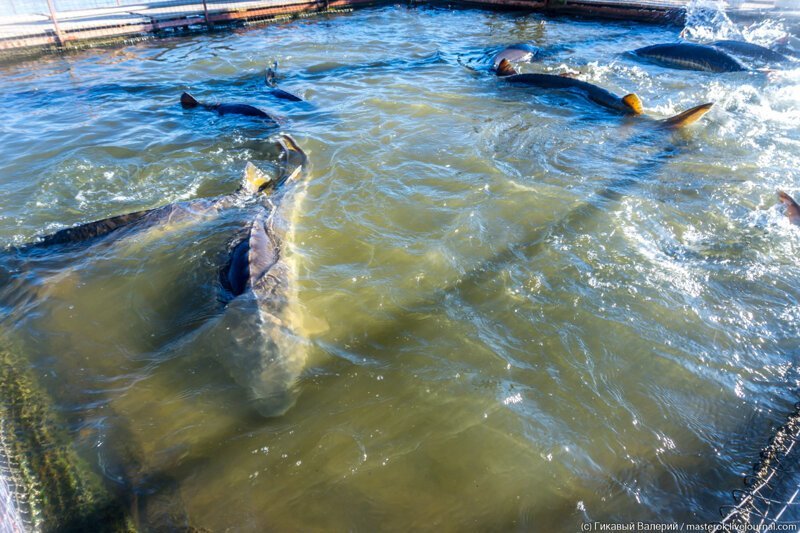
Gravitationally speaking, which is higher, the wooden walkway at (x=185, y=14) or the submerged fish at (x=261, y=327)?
the wooden walkway at (x=185, y=14)

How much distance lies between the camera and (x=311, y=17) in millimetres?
15711

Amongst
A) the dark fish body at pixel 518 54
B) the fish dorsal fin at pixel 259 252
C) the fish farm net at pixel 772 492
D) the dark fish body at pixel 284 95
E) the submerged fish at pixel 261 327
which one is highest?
the dark fish body at pixel 518 54

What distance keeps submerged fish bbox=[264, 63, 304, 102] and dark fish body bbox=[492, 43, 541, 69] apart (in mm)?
4507

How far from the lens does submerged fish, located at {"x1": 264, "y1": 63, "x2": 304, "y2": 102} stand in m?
8.31

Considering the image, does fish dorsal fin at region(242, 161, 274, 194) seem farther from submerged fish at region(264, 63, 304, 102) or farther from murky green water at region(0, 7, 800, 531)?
submerged fish at region(264, 63, 304, 102)

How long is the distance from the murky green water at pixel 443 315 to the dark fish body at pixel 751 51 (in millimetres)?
3725

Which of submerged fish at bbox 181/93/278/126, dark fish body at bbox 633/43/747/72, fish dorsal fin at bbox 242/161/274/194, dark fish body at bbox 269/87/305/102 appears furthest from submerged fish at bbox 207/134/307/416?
dark fish body at bbox 633/43/747/72

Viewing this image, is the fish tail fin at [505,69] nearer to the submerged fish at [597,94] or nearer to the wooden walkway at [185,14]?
the submerged fish at [597,94]

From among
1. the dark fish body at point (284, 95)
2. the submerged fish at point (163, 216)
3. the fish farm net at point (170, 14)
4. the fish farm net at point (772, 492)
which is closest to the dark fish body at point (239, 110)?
the dark fish body at point (284, 95)

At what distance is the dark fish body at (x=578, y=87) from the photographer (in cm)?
719

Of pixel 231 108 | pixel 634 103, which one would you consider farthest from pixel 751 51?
pixel 231 108

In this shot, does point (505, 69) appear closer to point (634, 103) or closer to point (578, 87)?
point (578, 87)

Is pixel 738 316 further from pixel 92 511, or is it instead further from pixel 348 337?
pixel 92 511

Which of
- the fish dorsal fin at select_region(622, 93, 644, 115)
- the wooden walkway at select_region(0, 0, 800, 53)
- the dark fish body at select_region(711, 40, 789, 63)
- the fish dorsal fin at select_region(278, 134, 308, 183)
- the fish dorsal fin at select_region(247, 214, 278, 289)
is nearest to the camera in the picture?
the fish dorsal fin at select_region(247, 214, 278, 289)
